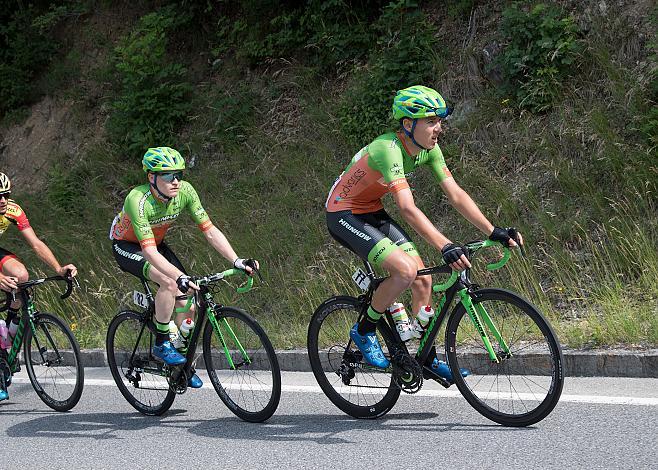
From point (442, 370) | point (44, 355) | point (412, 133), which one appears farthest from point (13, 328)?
point (412, 133)

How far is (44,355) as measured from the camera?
26.3ft

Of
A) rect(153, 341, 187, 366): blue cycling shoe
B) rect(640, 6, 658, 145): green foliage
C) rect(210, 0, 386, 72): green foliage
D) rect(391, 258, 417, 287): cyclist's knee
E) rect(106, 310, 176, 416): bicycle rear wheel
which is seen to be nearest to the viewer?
rect(391, 258, 417, 287): cyclist's knee

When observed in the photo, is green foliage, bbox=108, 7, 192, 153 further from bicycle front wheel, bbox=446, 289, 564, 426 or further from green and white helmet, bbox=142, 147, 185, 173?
bicycle front wheel, bbox=446, 289, 564, 426

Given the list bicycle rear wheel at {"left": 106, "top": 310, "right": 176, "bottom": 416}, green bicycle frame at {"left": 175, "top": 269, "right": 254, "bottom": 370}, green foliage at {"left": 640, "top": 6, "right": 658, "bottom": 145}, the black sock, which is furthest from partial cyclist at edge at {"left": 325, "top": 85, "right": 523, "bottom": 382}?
green foliage at {"left": 640, "top": 6, "right": 658, "bottom": 145}

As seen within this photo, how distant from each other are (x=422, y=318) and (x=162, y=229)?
226 centimetres

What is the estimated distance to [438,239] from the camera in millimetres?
5824

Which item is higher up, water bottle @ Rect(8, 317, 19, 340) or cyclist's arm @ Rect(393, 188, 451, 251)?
cyclist's arm @ Rect(393, 188, 451, 251)

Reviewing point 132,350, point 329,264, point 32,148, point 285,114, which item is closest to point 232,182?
point 285,114

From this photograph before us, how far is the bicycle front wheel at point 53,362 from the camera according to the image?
7.72 meters

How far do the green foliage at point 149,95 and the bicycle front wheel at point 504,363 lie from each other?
9788 mm

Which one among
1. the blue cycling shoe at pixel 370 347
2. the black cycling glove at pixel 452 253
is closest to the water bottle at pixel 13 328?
the blue cycling shoe at pixel 370 347

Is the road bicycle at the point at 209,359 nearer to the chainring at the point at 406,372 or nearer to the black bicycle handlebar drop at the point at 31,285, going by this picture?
the black bicycle handlebar drop at the point at 31,285

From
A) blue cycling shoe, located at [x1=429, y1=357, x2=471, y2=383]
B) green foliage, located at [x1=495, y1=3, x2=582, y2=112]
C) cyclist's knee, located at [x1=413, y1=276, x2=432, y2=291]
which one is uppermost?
green foliage, located at [x1=495, y1=3, x2=582, y2=112]

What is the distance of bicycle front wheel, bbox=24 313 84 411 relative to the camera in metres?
7.72
